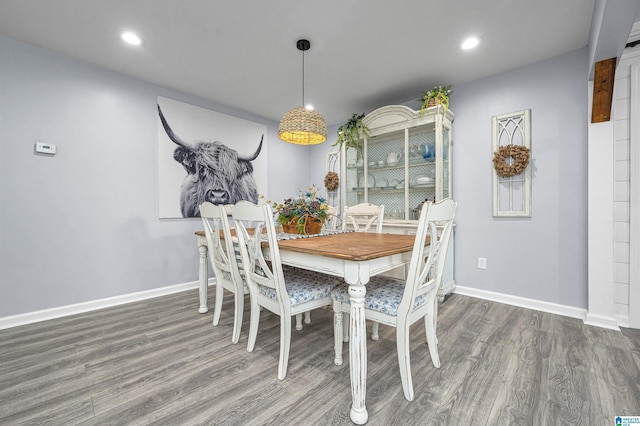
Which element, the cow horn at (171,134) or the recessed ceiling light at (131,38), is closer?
the recessed ceiling light at (131,38)

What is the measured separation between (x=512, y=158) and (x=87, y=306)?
14.4 ft

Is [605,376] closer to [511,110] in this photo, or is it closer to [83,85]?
[511,110]

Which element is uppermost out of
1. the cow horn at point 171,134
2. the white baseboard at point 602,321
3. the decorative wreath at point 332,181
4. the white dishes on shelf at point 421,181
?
the cow horn at point 171,134

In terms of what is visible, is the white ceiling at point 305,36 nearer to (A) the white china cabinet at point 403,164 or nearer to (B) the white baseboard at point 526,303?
(A) the white china cabinet at point 403,164

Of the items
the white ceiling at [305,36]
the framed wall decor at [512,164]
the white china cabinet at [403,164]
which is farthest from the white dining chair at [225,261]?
the framed wall decor at [512,164]

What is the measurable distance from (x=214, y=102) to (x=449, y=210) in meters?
3.31

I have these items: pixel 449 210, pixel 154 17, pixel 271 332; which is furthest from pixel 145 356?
pixel 154 17

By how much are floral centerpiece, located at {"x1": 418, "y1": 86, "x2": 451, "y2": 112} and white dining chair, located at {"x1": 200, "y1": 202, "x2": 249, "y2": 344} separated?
2432mm

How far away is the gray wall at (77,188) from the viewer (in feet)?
7.62

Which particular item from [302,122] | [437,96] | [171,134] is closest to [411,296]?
[302,122]

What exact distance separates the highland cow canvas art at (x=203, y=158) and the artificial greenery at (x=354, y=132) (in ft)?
4.11

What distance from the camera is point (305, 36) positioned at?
226 centimetres

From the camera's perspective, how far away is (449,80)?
299 cm

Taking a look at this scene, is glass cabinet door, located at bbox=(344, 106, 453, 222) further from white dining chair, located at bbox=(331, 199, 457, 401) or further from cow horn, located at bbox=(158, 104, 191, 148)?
cow horn, located at bbox=(158, 104, 191, 148)
